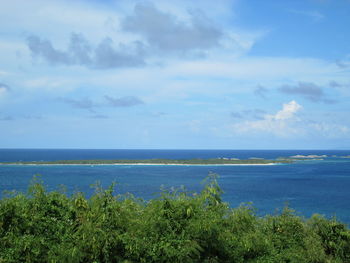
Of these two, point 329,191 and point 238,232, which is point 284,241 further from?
point 329,191

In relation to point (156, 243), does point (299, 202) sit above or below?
below

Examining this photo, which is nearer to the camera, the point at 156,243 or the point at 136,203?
the point at 156,243

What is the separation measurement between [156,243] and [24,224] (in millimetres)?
4929

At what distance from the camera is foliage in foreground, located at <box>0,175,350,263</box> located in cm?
1294

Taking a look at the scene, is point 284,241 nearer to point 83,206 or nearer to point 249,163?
point 83,206

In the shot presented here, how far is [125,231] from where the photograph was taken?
1402 centimetres

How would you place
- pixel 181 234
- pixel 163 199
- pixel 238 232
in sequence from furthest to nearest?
pixel 238 232, pixel 163 199, pixel 181 234

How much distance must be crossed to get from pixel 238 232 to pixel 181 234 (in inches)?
169

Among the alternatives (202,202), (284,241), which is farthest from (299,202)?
(202,202)

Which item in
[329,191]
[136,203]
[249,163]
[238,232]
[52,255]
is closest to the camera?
[52,255]

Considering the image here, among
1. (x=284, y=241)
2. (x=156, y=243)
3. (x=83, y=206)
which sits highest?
(x=83, y=206)

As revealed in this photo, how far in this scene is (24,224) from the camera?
13938mm

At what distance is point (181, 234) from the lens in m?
13.6

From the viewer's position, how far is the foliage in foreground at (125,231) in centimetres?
1294
